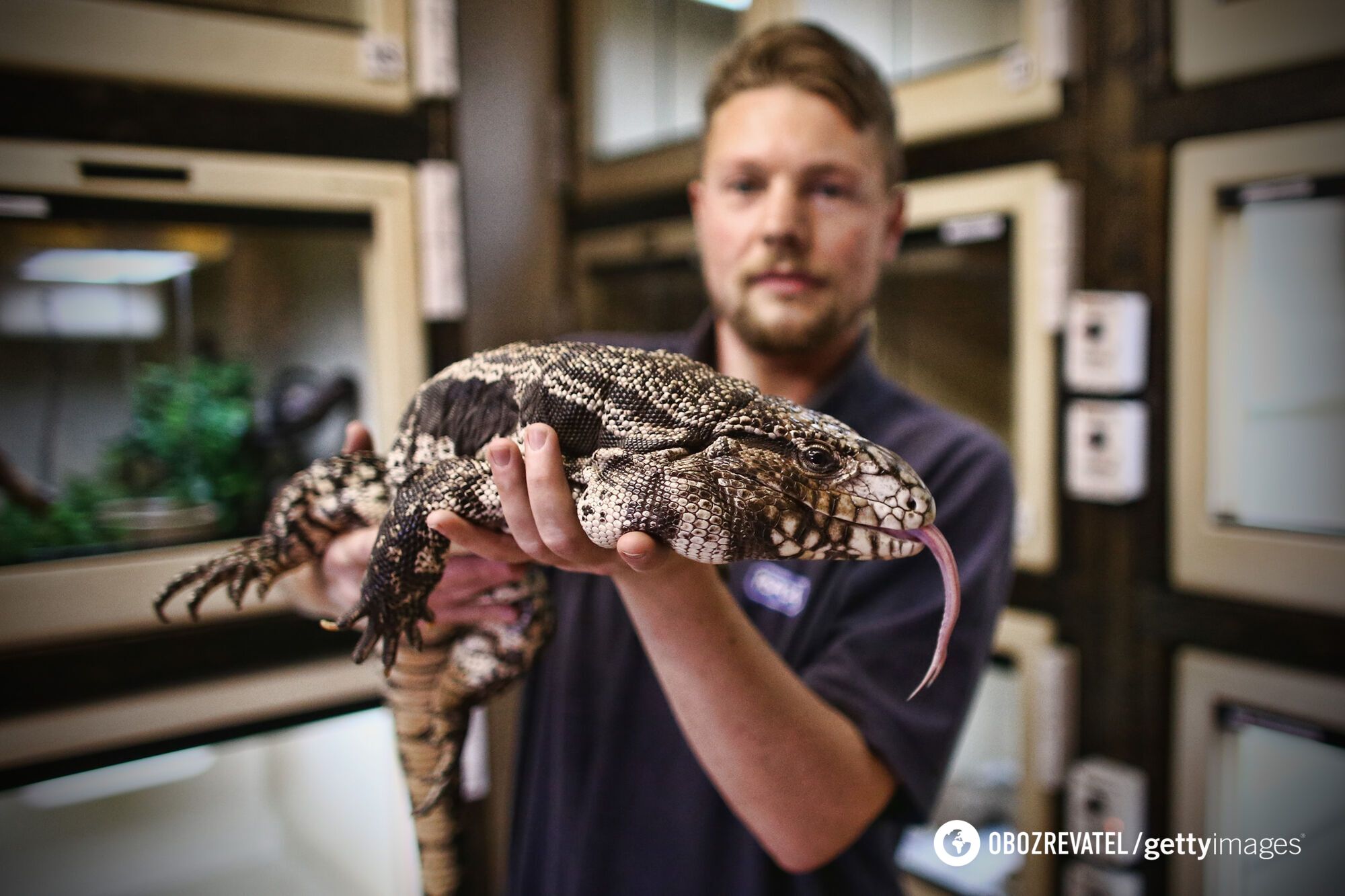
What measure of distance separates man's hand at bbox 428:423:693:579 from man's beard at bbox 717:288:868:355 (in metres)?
0.36

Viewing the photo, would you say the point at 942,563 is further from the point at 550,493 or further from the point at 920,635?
the point at 920,635

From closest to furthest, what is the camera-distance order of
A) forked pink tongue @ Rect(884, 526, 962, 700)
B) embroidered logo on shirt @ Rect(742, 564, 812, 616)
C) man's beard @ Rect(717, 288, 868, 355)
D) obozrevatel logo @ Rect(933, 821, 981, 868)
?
forked pink tongue @ Rect(884, 526, 962, 700) → man's beard @ Rect(717, 288, 868, 355) → embroidered logo on shirt @ Rect(742, 564, 812, 616) → obozrevatel logo @ Rect(933, 821, 981, 868)

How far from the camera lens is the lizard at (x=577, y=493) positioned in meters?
0.79

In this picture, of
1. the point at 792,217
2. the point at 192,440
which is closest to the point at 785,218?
the point at 792,217

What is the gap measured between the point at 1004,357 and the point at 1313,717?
40.2 inches

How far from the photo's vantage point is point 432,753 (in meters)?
1.24

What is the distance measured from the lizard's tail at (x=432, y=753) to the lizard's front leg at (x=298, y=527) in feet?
0.66

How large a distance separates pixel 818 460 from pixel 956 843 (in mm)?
1194

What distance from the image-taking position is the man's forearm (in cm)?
110

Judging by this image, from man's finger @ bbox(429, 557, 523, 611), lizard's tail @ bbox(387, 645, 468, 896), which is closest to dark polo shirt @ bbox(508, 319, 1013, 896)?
lizard's tail @ bbox(387, 645, 468, 896)

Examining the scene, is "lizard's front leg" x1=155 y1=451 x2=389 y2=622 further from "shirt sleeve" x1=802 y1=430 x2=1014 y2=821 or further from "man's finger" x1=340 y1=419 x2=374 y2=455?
"shirt sleeve" x1=802 y1=430 x2=1014 y2=821

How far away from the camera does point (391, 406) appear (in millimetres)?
1490

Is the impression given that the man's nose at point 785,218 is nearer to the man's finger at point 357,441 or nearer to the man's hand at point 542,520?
the man's hand at point 542,520

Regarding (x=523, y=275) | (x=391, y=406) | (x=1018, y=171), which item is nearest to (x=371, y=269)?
(x=523, y=275)
